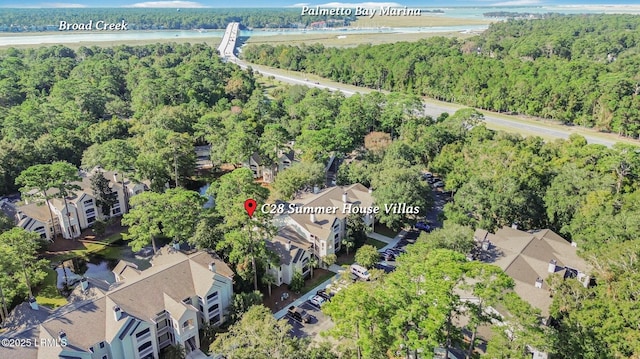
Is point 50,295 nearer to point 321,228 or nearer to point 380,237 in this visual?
point 321,228

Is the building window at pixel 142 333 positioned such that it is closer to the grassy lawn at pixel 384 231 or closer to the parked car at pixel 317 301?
the parked car at pixel 317 301

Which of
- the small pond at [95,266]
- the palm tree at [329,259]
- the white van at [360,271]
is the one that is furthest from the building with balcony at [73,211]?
the white van at [360,271]

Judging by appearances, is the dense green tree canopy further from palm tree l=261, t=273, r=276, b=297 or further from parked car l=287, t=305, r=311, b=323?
parked car l=287, t=305, r=311, b=323

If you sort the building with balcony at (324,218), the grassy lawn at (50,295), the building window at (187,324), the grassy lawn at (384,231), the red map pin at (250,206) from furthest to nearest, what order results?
the grassy lawn at (384,231) < the building with balcony at (324,218) < the grassy lawn at (50,295) < the red map pin at (250,206) < the building window at (187,324)

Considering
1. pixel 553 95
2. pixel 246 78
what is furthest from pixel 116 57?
pixel 553 95

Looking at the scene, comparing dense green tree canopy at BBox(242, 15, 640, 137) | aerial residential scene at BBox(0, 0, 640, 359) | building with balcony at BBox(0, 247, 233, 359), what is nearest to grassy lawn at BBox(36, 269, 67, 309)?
aerial residential scene at BBox(0, 0, 640, 359)

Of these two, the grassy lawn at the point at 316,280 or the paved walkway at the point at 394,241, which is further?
the paved walkway at the point at 394,241

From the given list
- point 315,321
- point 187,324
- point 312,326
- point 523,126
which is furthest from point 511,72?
point 187,324
